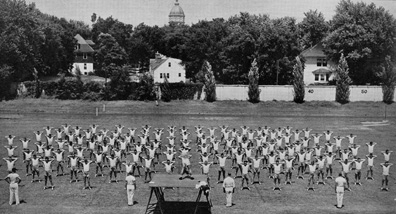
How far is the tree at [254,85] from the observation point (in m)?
→ 61.8

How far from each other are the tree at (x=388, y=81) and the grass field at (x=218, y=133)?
144 centimetres

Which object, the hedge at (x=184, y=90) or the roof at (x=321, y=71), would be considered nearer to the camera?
the hedge at (x=184, y=90)

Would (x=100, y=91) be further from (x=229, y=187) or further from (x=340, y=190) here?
(x=340, y=190)

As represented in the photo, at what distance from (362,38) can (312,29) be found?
36681 mm

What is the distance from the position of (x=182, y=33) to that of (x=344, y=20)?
39625 mm

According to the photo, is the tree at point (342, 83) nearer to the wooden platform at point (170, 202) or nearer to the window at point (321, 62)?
the window at point (321, 62)

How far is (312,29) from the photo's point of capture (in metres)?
101

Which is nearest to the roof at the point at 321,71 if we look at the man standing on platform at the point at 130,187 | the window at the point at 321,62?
the window at the point at 321,62

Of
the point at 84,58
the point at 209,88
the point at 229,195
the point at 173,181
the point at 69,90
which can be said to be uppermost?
the point at 84,58

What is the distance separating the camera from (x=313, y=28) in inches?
3967

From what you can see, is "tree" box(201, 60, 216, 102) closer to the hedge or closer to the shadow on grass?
the hedge

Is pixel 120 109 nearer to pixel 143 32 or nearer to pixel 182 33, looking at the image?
pixel 182 33

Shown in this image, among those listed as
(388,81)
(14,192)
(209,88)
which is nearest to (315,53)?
(388,81)

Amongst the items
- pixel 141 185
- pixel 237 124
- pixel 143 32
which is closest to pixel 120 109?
pixel 237 124
